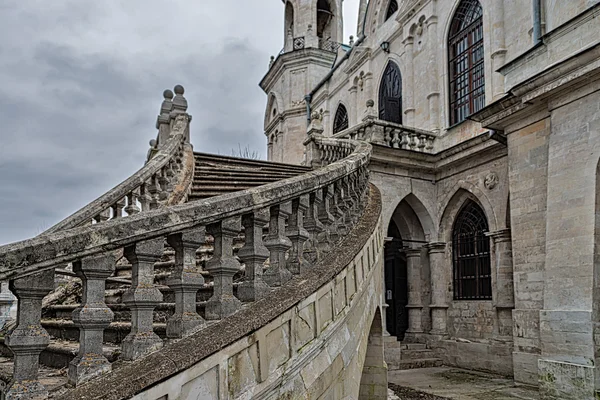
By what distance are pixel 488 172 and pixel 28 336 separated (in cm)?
1253

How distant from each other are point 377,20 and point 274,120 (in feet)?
29.1

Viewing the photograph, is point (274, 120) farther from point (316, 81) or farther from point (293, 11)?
point (293, 11)

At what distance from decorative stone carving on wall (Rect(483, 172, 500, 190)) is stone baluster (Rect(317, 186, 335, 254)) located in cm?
921

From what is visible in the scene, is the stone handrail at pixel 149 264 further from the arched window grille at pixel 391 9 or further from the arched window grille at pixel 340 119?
the arched window grille at pixel 340 119

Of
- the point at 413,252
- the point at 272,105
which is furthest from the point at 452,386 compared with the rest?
the point at 272,105

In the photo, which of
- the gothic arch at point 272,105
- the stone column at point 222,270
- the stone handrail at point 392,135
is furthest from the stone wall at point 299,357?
the gothic arch at point 272,105

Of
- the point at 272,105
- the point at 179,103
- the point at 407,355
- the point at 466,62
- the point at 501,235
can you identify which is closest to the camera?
the point at 179,103

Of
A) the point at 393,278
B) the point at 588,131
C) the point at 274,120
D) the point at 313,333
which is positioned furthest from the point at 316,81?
the point at 313,333

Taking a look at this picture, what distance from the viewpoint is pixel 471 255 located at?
45.5 ft

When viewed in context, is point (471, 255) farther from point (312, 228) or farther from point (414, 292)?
point (312, 228)

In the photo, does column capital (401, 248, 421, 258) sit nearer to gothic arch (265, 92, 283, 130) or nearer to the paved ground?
the paved ground

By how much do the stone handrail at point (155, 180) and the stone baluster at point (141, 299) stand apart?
3846mm

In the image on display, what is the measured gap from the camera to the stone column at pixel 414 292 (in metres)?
14.6

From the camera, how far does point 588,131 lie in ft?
29.0
